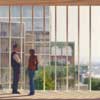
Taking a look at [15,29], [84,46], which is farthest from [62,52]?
[15,29]

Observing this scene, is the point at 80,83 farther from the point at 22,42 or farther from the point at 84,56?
the point at 22,42

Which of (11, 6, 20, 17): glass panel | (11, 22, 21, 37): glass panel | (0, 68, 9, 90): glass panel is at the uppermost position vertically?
(11, 6, 20, 17): glass panel

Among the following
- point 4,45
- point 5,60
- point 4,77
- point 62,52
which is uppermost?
point 4,45

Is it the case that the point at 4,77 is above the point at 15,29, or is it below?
below

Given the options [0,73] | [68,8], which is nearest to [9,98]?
[0,73]

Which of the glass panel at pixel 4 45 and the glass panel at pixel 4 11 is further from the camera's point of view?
the glass panel at pixel 4 11

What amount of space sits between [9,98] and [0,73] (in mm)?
4894

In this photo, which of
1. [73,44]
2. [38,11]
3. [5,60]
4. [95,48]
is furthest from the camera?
[95,48]

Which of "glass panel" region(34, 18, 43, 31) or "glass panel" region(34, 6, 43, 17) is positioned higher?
"glass panel" region(34, 6, 43, 17)

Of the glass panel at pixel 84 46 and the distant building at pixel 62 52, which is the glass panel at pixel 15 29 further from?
the glass panel at pixel 84 46

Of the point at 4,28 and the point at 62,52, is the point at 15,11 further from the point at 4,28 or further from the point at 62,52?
the point at 62,52

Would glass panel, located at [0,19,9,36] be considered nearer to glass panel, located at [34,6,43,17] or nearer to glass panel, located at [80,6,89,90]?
glass panel, located at [34,6,43,17]

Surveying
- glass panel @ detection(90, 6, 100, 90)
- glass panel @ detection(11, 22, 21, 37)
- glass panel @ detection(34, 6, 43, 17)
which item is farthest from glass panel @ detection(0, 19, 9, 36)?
glass panel @ detection(90, 6, 100, 90)

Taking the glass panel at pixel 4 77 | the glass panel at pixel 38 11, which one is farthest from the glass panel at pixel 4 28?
the glass panel at pixel 4 77
